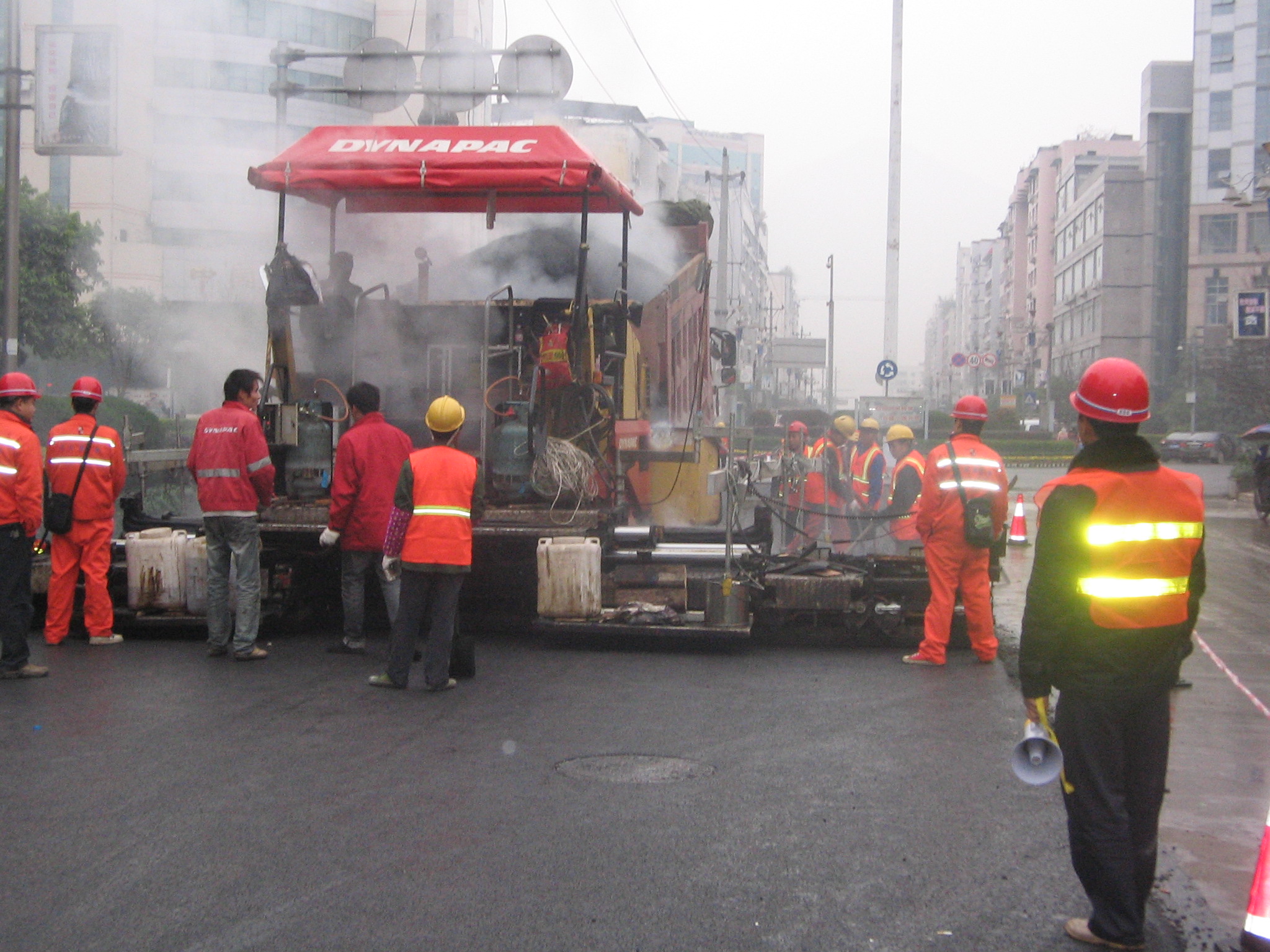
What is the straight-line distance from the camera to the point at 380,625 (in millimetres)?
8570

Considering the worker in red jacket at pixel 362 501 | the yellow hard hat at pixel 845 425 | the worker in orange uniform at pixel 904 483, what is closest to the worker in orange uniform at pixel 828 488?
the yellow hard hat at pixel 845 425

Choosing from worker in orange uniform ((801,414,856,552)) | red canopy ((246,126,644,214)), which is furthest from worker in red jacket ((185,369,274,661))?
worker in orange uniform ((801,414,856,552))

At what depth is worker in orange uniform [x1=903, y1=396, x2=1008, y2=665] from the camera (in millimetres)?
7344

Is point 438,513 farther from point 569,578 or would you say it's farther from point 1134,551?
point 1134,551

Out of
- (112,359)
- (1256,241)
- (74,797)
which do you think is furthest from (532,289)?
(1256,241)

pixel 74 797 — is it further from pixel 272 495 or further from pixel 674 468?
pixel 674 468

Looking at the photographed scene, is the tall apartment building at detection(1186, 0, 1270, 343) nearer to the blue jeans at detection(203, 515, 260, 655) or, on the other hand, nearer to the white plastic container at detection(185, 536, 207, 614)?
the white plastic container at detection(185, 536, 207, 614)

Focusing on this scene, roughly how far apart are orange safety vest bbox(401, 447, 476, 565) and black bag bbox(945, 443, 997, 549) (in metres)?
2.87

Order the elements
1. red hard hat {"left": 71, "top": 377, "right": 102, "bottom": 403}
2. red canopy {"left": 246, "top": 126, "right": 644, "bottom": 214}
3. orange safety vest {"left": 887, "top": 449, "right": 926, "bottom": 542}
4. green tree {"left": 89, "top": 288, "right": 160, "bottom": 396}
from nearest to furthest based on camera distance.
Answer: red hard hat {"left": 71, "top": 377, "right": 102, "bottom": 403} < red canopy {"left": 246, "top": 126, "right": 644, "bottom": 214} < orange safety vest {"left": 887, "top": 449, "right": 926, "bottom": 542} < green tree {"left": 89, "top": 288, "right": 160, "bottom": 396}

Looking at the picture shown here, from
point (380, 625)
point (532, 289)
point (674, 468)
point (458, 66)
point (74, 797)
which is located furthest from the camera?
point (458, 66)

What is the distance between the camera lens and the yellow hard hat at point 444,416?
6.65m

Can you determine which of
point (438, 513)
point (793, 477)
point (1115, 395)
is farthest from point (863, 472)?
point (1115, 395)

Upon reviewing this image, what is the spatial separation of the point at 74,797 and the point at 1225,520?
18.9 metres

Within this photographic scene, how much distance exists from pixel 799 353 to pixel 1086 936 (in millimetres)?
21430
